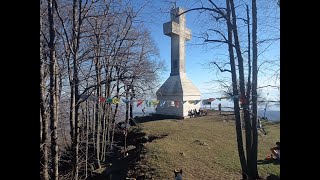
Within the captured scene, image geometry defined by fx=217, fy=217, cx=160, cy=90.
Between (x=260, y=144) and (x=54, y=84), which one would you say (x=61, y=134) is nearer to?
(x=54, y=84)

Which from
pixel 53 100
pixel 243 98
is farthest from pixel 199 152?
pixel 53 100

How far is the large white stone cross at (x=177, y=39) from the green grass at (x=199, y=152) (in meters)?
5.74

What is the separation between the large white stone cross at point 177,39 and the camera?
17.0 metres

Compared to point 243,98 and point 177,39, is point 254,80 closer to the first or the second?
point 243,98

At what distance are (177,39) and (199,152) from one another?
35.1 ft

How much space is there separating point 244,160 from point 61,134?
5.82 m

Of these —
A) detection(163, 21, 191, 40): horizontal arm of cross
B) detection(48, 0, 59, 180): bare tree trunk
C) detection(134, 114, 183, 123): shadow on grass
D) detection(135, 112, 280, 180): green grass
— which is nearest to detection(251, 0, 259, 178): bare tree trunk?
detection(135, 112, 280, 180): green grass

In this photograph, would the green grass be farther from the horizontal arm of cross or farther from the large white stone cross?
the horizontal arm of cross

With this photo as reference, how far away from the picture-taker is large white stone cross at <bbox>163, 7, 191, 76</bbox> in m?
17.0

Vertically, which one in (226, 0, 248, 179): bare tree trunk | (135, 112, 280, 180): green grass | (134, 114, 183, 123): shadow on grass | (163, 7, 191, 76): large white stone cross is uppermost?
(163, 7, 191, 76): large white stone cross

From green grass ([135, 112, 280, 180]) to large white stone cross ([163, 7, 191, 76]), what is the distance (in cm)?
574

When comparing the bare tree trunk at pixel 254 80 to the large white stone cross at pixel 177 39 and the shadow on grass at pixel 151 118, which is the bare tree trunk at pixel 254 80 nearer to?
the shadow on grass at pixel 151 118

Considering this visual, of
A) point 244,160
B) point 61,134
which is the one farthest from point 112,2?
point 244,160
